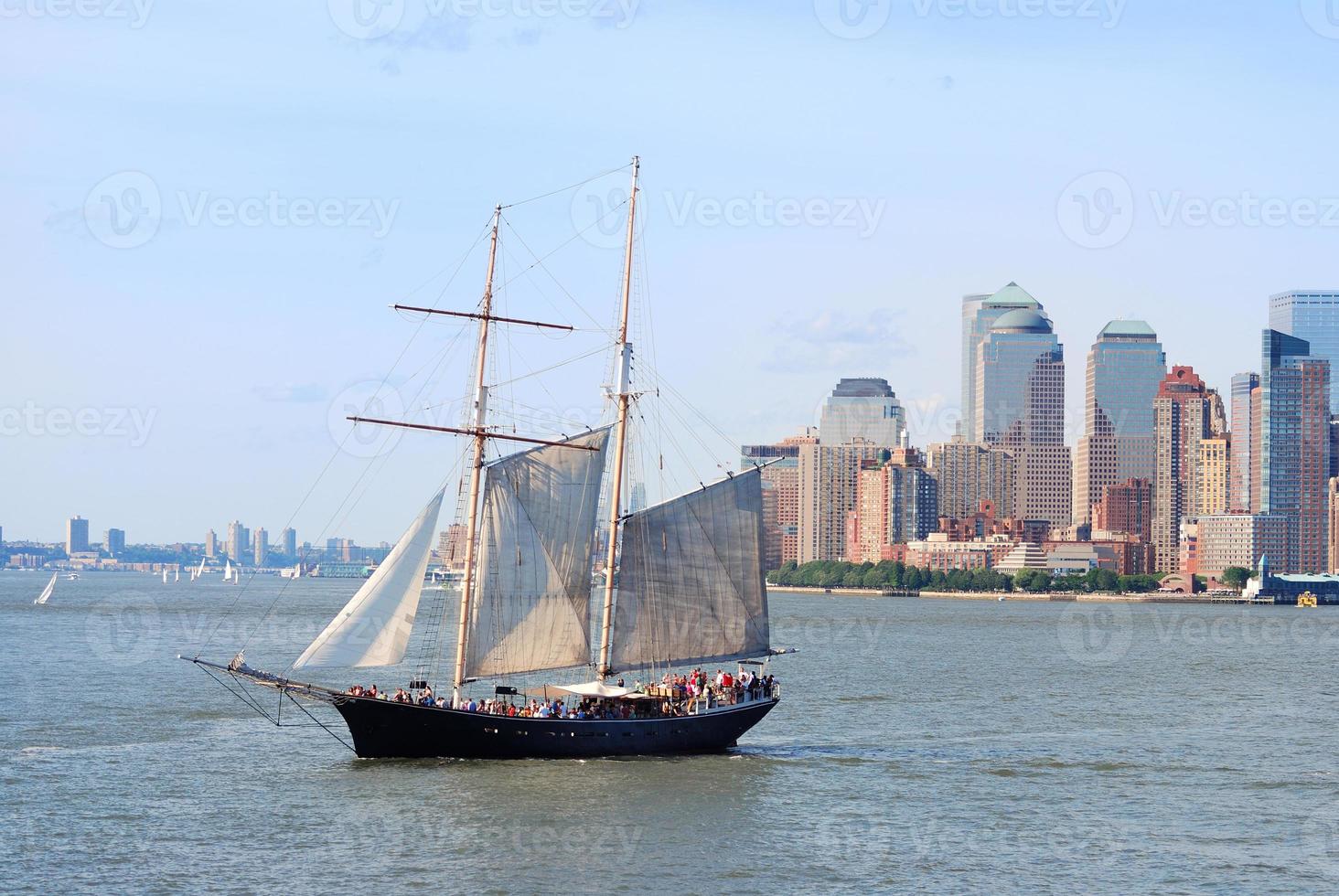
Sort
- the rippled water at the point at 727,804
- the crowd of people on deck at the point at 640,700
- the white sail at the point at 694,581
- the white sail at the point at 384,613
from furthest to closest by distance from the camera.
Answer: the white sail at the point at 694,581, the crowd of people on deck at the point at 640,700, the white sail at the point at 384,613, the rippled water at the point at 727,804

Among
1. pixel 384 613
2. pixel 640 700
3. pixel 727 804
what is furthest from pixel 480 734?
pixel 727 804

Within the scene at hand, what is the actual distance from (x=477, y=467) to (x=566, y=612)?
250 inches

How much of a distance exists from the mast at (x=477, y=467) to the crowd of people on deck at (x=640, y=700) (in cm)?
200

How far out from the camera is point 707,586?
224ft

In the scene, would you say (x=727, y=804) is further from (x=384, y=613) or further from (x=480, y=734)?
(x=384, y=613)

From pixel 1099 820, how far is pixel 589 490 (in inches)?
883

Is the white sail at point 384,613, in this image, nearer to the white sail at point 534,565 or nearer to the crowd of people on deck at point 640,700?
the crowd of people on deck at point 640,700

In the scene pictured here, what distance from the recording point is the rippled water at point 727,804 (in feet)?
151

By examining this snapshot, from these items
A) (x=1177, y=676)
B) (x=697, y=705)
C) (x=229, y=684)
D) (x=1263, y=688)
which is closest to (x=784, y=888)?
(x=697, y=705)

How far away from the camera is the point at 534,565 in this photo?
64625 millimetres

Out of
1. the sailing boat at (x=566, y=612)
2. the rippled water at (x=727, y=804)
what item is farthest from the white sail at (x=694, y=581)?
the rippled water at (x=727, y=804)

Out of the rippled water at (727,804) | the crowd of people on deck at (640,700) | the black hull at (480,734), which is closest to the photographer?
the rippled water at (727,804)

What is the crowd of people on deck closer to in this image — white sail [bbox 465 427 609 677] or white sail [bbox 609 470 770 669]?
white sail [bbox 609 470 770 669]

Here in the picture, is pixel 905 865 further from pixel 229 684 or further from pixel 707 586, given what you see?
pixel 229 684
